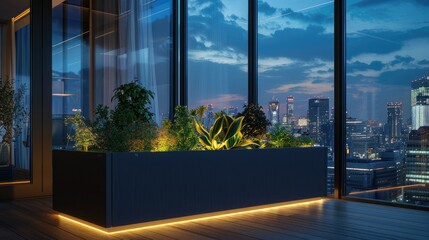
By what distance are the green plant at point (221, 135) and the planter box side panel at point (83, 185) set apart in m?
1.21

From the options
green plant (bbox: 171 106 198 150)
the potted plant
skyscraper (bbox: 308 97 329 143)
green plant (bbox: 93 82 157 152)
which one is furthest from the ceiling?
skyscraper (bbox: 308 97 329 143)

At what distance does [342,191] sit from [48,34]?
13.3ft

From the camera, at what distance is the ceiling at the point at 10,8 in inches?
222

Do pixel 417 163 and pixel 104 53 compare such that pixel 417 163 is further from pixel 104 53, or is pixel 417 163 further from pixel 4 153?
pixel 4 153

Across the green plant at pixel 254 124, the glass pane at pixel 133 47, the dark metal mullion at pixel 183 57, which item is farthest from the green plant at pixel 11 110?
the green plant at pixel 254 124

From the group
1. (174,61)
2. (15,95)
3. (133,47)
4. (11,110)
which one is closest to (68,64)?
(15,95)

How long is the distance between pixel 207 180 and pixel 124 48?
331 cm

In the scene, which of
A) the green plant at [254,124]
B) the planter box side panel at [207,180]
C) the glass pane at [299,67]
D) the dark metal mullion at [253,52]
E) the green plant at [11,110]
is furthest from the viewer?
the dark metal mullion at [253,52]

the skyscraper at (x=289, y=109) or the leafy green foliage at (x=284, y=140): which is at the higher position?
the skyscraper at (x=289, y=109)

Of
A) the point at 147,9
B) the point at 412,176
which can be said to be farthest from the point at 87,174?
the point at 147,9

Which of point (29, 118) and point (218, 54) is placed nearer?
point (29, 118)

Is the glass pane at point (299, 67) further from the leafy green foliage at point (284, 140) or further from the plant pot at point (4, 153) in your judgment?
the plant pot at point (4, 153)

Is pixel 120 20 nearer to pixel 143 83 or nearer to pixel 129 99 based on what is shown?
pixel 143 83

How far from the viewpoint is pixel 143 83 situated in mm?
7152
